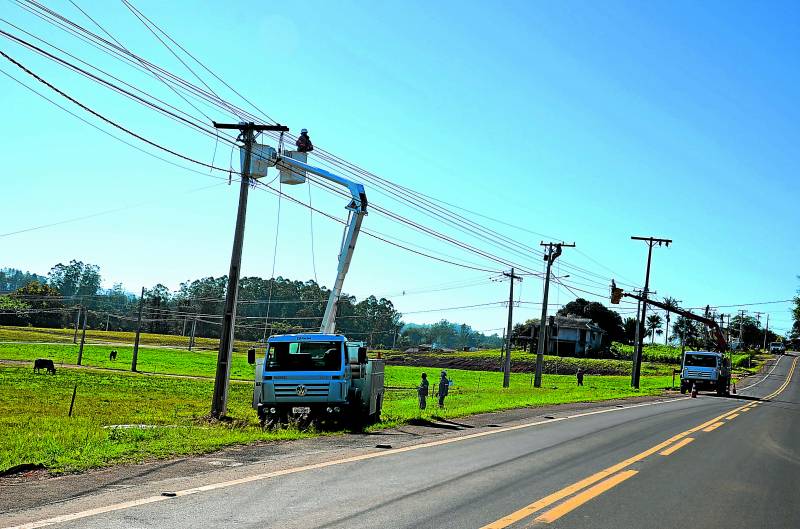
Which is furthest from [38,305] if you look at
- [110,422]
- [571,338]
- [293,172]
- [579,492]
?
[579,492]

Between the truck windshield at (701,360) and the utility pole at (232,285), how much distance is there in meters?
41.5

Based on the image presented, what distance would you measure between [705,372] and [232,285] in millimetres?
41555

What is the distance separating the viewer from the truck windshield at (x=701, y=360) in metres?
53.6

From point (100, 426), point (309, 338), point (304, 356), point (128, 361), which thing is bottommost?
point (128, 361)

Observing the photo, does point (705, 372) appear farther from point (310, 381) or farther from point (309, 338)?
point (310, 381)

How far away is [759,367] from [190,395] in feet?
324

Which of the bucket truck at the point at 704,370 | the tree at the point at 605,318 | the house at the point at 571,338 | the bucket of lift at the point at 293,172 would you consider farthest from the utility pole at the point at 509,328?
the tree at the point at 605,318

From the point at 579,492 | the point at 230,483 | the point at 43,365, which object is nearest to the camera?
the point at 230,483

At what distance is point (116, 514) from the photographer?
24.1ft

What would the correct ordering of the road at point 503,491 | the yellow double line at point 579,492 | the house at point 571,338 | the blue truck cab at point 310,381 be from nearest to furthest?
the road at point 503,491
the yellow double line at point 579,492
the blue truck cab at point 310,381
the house at point 571,338

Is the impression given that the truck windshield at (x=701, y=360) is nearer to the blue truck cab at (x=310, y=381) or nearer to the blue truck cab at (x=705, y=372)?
the blue truck cab at (x=705, y=372)

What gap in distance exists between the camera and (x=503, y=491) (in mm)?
9523

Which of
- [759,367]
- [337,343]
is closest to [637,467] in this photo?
[337,343]

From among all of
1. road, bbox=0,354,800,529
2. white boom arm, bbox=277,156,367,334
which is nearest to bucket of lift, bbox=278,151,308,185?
white boom arm, bbox=277,156,367,334
